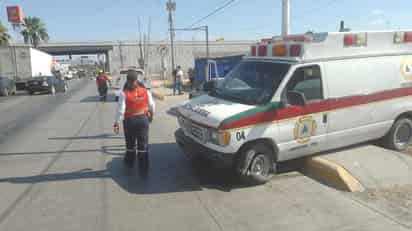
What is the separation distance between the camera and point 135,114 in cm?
559

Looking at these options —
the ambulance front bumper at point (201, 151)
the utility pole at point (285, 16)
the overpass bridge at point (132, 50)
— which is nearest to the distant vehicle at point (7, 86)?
the utility pole at point (285, 16)

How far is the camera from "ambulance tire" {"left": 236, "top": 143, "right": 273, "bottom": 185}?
5027 mm

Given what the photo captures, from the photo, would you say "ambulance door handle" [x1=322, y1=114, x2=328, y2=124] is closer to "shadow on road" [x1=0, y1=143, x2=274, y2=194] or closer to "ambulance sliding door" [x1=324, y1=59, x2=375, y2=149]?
"ambulance sliding door" [x1=324, y1=59, x2=375, y2=149]

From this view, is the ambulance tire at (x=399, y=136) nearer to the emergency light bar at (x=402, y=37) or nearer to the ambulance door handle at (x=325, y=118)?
the emergency light bar at (x=402, y=37)

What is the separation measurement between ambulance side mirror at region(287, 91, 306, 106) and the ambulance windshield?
12.0 inches

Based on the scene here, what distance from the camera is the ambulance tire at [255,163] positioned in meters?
5.03

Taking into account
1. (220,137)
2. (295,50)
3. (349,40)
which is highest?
(349,40)

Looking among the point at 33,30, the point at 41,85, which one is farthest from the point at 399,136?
the point at 33,30

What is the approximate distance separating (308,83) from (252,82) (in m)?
0.91

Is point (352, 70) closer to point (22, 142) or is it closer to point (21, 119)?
point (22, 142)

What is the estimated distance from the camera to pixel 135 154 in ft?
20.0

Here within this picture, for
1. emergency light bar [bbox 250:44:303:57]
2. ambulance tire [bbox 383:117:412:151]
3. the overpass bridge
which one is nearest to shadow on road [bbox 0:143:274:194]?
emergency light bar [bbox 250:44:303:57]

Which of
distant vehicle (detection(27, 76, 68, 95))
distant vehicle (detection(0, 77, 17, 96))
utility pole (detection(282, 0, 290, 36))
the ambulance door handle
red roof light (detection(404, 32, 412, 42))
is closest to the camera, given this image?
the ambulance door handle

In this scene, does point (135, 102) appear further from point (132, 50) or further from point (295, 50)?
point (132, 50)
